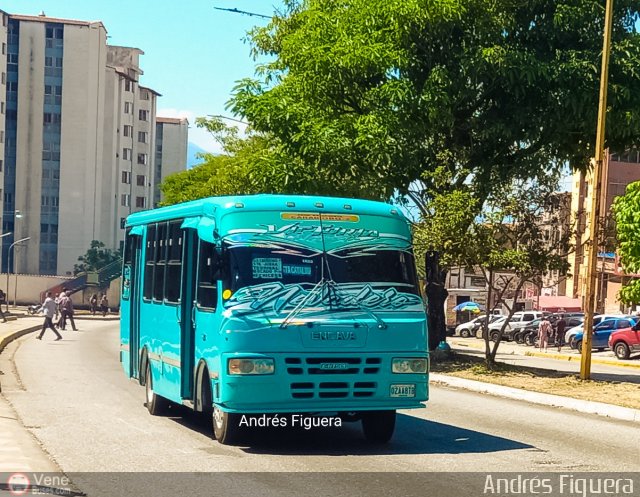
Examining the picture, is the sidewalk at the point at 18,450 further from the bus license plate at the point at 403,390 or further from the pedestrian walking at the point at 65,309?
the pedestrian walking at the point at 65,309

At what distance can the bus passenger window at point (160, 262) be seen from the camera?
1494cm

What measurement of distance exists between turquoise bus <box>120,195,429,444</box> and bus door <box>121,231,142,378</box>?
11.6ft

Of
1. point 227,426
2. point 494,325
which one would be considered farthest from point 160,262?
point 494,325

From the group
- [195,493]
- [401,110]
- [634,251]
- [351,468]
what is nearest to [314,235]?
[351,468]

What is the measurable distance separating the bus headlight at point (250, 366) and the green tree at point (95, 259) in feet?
350

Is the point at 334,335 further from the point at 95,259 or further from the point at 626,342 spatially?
the point at 95,259

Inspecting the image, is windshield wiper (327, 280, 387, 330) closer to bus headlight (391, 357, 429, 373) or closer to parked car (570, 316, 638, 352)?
bus headlight (391, 357, 429, 373)

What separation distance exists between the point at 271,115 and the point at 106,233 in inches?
4214

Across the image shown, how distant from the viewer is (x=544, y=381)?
78.7 feet

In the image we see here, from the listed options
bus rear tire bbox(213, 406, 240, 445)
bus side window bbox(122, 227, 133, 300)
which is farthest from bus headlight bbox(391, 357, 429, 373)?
bus side window bbox(122, 227, 133, 300)

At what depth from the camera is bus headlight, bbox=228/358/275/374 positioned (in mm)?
11609

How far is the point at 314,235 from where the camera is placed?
490 inches

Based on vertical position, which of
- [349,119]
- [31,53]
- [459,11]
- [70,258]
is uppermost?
[31,53]

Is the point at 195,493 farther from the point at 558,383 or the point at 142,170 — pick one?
the point at 142,170
